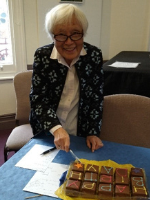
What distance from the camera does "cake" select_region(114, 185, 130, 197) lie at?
69 cm

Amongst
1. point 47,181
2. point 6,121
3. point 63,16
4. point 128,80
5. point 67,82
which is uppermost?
point 63,16

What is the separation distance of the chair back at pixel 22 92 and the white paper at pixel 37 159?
896mm

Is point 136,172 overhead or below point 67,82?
below

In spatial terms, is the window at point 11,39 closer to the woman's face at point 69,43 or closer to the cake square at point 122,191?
the woman's face at point 69,43

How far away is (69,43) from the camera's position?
1.00 metres

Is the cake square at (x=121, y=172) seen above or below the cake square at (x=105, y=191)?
above

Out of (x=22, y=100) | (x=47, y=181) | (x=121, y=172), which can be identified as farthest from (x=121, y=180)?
(x=22, y=100)

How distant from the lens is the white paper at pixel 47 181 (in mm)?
750

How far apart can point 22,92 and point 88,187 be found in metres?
1.29

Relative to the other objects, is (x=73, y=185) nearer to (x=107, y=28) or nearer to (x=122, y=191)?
(x=122, y=191)

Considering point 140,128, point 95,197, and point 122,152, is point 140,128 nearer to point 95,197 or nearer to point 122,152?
point 122,152

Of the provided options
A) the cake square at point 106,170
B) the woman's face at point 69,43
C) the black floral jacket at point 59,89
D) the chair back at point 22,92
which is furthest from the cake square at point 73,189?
the chair back at point 22,92

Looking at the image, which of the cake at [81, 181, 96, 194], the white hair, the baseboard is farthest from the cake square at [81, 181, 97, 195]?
the baseboard

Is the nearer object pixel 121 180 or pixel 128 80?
pixel 121 180
